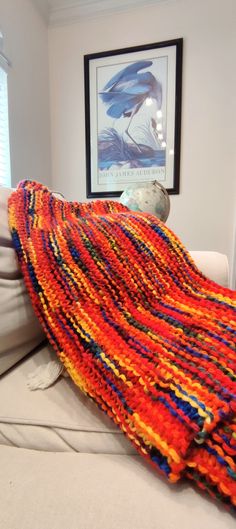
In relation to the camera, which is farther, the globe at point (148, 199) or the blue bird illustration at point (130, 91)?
the blue bird illustration at point (130, 91)

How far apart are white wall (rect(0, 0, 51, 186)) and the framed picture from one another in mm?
258

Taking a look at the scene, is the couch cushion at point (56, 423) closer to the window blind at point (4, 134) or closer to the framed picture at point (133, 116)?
the window blind at point (4, 134)

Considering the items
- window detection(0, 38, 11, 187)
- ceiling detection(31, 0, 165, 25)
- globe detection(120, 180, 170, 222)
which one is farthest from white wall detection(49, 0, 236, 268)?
globe detection(120, 180, 170, 222)

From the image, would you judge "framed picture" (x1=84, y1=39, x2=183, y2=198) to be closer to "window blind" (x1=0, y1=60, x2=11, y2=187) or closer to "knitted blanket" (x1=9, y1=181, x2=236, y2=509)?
"window blind" (x1=0, y1=60, x2=11, y2=187)

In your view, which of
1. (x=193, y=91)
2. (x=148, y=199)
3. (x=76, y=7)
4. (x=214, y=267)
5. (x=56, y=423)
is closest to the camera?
(x=56, y=423)

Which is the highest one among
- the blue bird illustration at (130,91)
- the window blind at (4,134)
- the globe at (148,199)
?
the blue bird illustration at (130,91)

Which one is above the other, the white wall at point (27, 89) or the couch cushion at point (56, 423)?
the white wall at point (27, 89)

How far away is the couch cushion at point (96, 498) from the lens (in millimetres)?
284

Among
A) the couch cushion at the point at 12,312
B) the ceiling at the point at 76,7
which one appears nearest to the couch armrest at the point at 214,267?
the couch cushion at the point at 12,312

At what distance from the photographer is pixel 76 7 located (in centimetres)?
167

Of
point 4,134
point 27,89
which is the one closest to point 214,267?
point 4,134

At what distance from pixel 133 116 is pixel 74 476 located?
68.1 inches

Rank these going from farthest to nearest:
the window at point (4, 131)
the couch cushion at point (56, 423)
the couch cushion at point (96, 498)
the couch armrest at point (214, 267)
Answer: the window at point (4, 131) → the couch armrest at point (214, 267) → the couch cushion at point (56, 423) → the couch cushion at point (96, 498)

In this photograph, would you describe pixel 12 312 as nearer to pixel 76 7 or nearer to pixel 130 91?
pixel 130 91
